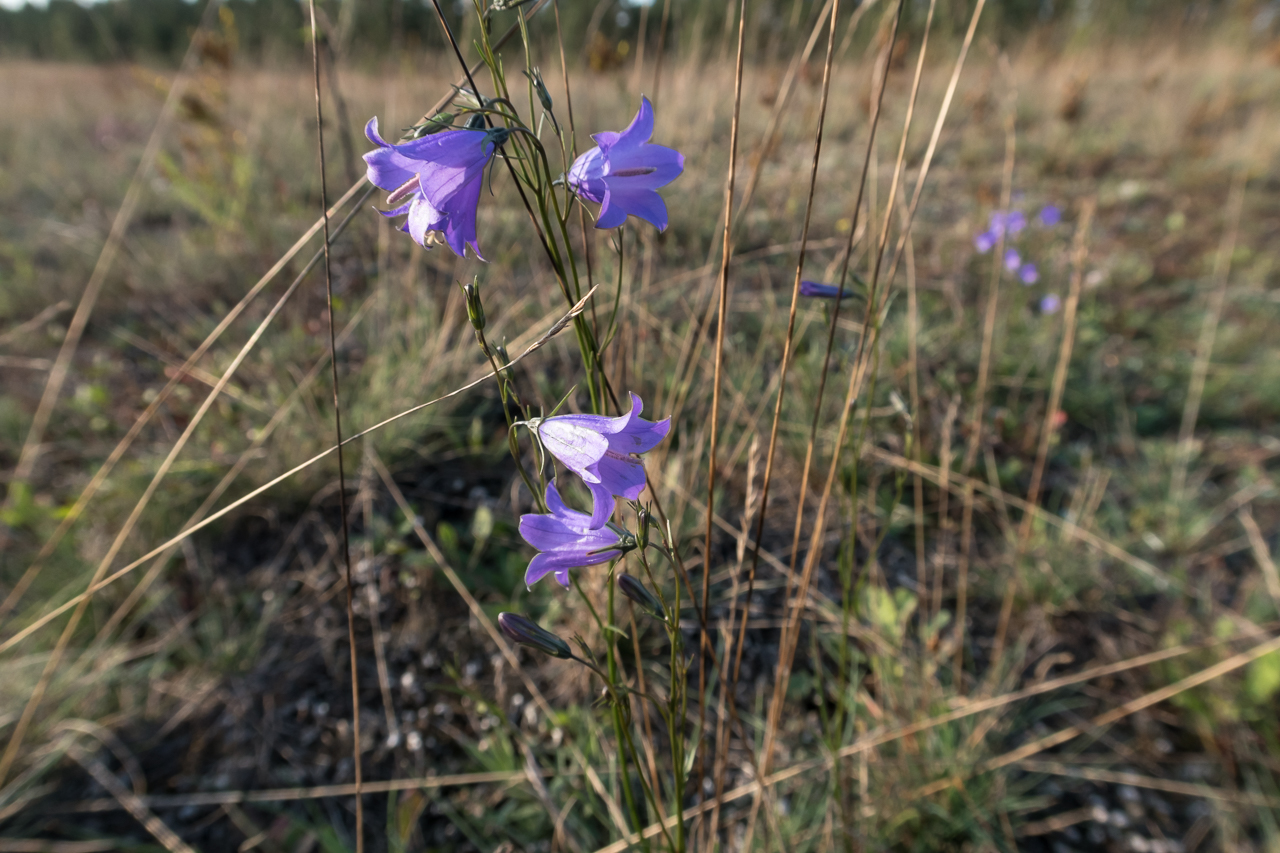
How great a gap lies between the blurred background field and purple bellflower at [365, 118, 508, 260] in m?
0.28

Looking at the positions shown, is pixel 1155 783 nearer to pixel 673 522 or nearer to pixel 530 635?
pixel 673 522

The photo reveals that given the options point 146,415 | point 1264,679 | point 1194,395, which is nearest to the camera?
point 146,415

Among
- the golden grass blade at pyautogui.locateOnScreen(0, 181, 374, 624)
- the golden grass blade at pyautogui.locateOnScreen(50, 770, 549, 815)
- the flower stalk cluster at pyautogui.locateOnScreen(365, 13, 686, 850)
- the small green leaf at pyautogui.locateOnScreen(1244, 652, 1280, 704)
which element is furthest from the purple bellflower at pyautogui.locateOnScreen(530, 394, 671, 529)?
the small green leaf at pyautogui.locateOnScreen(1244, 652, 1280, 704)

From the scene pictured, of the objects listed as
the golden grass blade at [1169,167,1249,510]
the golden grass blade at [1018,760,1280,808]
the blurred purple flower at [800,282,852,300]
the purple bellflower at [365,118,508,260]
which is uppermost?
the purple bellflower at [365,118,508,260]

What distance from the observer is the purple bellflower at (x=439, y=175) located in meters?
0.65

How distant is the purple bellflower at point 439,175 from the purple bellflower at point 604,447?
0.20m

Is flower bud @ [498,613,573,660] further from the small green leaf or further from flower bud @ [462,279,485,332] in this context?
the small green leaf

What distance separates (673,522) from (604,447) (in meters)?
1.04

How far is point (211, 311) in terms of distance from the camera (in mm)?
3260

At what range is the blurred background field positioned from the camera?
1.47 m

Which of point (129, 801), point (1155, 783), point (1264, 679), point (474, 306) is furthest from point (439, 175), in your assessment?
point (1264, 679)

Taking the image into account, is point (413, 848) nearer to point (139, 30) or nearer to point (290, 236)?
point (290, 236)

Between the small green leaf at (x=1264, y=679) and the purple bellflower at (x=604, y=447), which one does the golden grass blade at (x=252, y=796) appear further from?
the small green leaf at (x=1264, y=679)

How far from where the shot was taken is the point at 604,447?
67cm
